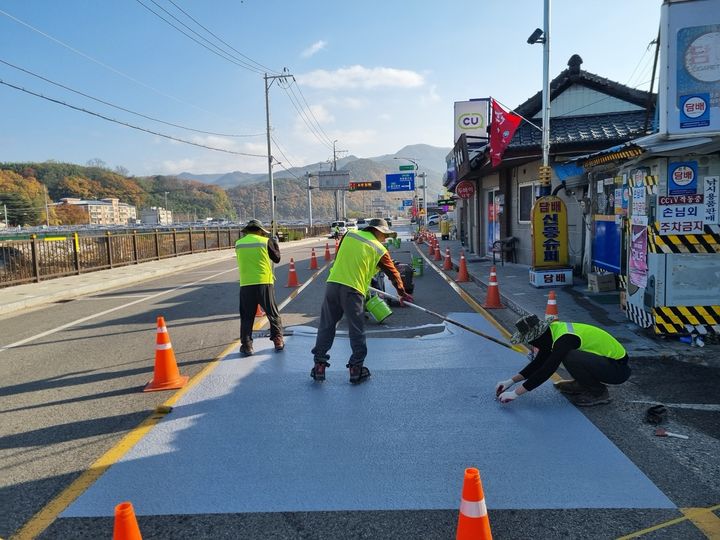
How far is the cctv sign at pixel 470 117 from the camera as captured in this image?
2912cm

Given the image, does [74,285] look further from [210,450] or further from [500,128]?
[210,450]

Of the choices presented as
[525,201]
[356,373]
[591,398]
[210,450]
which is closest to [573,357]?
[591,398]

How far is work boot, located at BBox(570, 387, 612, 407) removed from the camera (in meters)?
4.73

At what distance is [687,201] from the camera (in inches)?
271

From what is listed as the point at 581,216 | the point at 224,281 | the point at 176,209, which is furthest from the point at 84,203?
the point at 581,216

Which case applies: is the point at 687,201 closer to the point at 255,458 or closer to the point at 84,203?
the point at 255,458

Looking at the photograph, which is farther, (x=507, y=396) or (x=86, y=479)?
(x=507, y=396)

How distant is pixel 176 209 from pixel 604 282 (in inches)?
6741

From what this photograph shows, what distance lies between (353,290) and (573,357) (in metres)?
2.25

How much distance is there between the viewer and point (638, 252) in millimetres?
7496

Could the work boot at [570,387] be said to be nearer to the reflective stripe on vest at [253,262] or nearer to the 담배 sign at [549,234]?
the reflective stripe on vest at [253,262]

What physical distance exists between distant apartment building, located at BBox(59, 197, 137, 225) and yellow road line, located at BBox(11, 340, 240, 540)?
125200 mm

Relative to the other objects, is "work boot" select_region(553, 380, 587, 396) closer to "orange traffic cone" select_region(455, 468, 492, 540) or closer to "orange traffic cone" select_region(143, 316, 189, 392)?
"orange traffic cone" select_region(455, 468, 492, 540)

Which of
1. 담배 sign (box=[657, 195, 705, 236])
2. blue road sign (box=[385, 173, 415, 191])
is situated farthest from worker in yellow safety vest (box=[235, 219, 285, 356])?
blue road sign (box=[385, 173, 415, 191])
